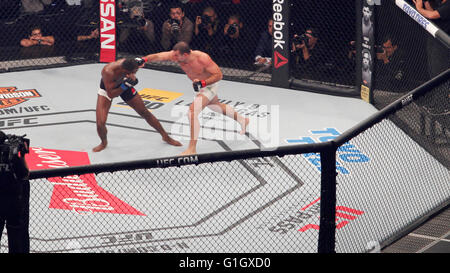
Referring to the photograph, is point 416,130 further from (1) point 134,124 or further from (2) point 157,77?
(2) point 157,77

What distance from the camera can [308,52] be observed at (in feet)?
34.3

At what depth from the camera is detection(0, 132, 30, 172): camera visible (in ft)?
14.8

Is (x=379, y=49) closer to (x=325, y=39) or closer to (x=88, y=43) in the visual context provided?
(x=325, y=39)

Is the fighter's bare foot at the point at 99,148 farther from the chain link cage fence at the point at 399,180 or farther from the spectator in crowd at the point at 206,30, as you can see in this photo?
the spectator in crowd at the point at 206,30

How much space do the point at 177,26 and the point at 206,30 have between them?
17.3 inches

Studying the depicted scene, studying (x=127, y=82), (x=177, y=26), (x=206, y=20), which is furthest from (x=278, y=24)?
(x=127, y=82)

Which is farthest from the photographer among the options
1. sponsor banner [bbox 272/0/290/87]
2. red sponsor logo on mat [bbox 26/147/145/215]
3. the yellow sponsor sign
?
sponsor banner [bbox 272/0/290/87]

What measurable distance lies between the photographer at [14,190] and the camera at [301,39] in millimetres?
6139

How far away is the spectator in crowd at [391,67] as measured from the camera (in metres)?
9.41

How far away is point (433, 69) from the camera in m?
7.89

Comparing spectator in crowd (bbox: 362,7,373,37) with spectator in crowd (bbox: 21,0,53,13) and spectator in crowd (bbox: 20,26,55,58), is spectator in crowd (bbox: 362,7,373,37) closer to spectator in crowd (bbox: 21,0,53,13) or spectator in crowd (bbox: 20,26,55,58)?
spectator in crowd (bbox: 20,26,55,58)

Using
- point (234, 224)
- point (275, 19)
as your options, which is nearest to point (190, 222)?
point (234, 224)

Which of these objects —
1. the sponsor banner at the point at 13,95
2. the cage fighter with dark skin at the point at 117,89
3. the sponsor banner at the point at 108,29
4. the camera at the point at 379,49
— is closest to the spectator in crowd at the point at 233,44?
the sponsor banner at the point at 108,29

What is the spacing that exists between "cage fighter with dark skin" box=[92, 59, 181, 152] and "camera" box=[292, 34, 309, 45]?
275 cm
